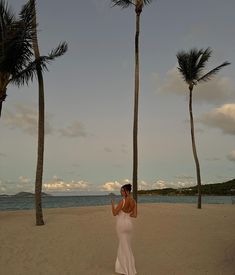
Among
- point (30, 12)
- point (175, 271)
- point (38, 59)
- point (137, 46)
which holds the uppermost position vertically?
point (137, 46)

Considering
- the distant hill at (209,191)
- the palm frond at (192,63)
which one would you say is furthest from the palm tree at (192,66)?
the distant hill at (209,191)

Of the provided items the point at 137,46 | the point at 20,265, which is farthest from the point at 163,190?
the point at 20,265

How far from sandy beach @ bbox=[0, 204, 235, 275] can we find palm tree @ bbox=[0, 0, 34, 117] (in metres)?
5.48

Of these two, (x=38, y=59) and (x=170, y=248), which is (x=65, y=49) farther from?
(x=170, y=248)

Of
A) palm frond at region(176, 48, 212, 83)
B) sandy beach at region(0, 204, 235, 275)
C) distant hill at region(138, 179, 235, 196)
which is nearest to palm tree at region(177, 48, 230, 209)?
palm frond at region(176, 48, 212, 83)

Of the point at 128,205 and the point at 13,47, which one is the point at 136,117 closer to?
the point at 13,47

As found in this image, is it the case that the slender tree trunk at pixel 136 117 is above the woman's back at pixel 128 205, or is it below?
above

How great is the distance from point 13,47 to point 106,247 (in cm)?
780

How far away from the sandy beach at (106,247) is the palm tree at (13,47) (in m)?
5.48

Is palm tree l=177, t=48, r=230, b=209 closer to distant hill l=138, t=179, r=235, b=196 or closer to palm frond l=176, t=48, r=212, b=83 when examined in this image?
palm frond l=176, t=48, r=212, b=83

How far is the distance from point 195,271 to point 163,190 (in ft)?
527

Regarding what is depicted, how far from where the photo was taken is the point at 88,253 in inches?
414

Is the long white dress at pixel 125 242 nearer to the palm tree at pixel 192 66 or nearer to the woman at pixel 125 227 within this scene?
the woman at pixel 125 227

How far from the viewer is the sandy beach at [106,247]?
8.91 meters
